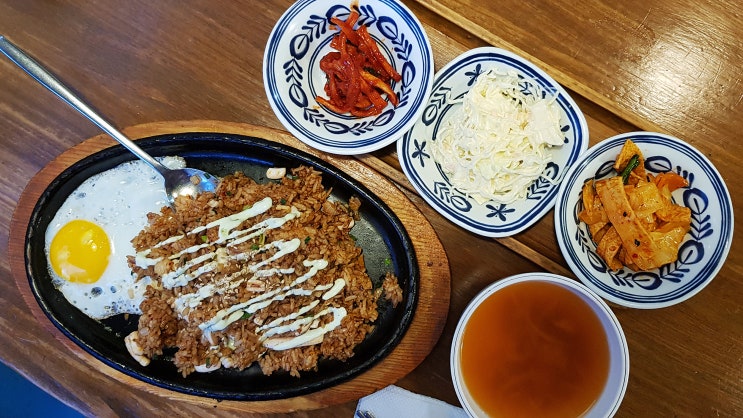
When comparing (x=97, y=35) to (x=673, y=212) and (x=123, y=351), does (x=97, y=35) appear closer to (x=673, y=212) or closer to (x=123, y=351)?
(x=123, y=351)

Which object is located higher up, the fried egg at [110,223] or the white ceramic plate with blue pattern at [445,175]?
the white ceramic plate with blue pattern at [445,175]

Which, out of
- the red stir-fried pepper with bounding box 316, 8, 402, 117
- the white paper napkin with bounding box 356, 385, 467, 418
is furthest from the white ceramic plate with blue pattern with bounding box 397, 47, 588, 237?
the white paper napkin with bounding box 356, 385, 467, 418

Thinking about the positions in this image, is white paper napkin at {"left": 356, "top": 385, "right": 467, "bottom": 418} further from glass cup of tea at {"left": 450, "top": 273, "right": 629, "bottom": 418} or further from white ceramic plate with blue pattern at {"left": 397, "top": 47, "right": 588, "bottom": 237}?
white ceramic plate with blue pattern at {"left": 397, "top": 47, "right": 588, "bottom": 237}

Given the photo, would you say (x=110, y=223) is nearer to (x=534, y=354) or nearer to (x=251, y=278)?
(x=251, y=278)

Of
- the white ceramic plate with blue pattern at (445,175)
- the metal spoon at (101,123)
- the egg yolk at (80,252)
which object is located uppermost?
the white ceramic plate with blue pattern at (445,175)

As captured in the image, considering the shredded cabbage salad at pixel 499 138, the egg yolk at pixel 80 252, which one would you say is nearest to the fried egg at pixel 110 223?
the egg yolk at pixel 80 252

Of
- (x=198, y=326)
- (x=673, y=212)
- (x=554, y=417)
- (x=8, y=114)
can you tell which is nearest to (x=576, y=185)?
(x=673, y=212)

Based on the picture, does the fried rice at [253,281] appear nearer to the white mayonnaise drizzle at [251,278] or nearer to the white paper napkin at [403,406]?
the white mayonnaise drizzle at [251,278]
